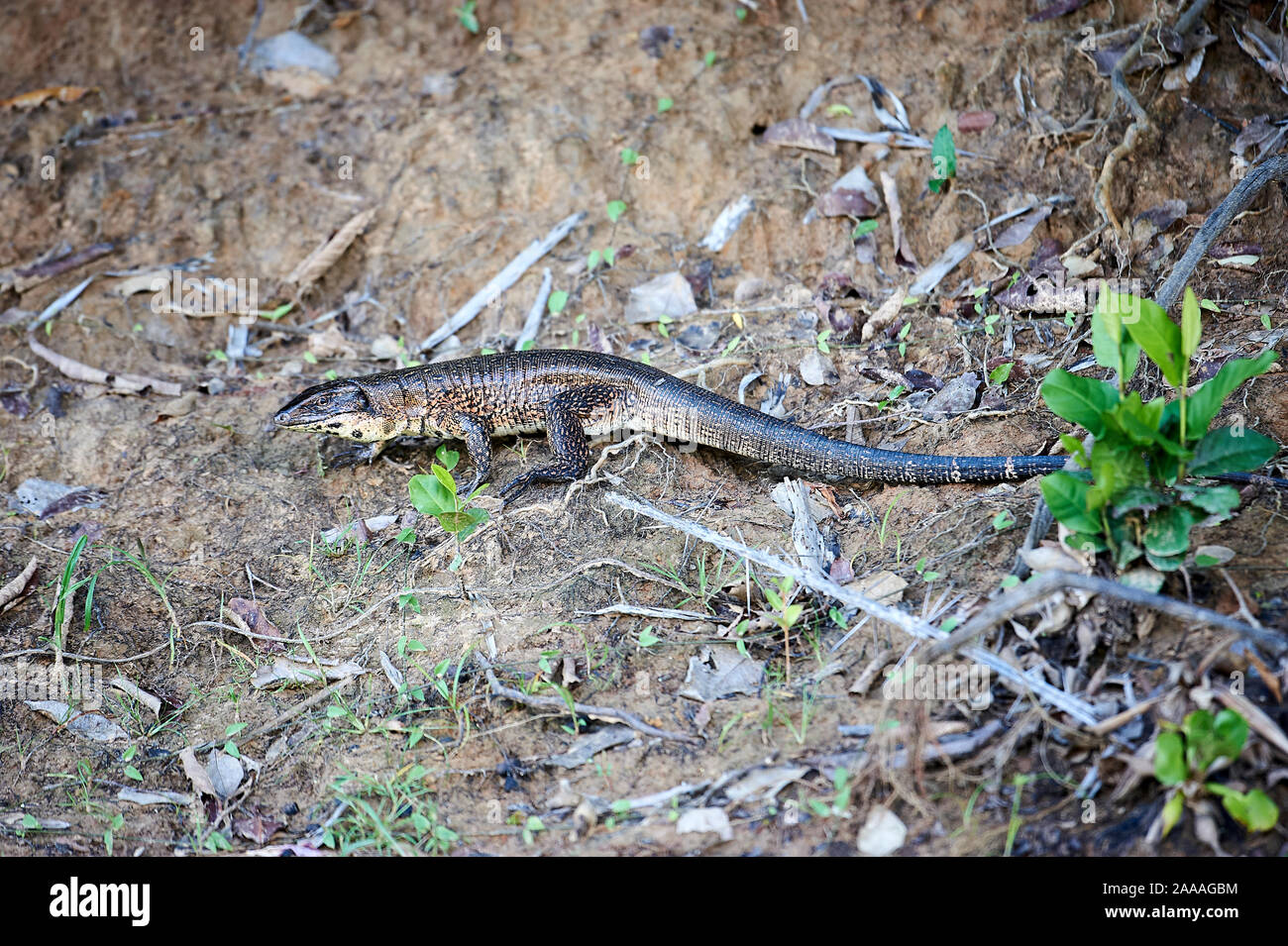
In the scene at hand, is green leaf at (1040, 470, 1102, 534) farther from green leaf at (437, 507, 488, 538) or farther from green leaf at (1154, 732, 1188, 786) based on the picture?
green leaf at (437, 507, 488, 538)

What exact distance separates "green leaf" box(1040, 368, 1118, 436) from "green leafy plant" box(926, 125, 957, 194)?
122 inches

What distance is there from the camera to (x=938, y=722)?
3594 millimetres

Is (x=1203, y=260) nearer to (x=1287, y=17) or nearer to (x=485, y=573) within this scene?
(x=1287, y=17)

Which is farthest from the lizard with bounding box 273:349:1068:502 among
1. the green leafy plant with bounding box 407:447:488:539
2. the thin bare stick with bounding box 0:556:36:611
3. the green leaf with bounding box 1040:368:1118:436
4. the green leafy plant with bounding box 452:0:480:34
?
the green leafy plant with bounding box 452:0:480:34

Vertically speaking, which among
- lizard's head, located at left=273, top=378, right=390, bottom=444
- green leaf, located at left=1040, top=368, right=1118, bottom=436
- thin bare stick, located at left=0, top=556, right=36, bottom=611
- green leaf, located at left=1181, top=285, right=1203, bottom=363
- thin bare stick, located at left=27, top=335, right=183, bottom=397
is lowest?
thin bare stick, located at left=0, top=556, right=36, bottom=611

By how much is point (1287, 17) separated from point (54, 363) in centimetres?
827

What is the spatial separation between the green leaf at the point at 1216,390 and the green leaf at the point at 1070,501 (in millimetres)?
458

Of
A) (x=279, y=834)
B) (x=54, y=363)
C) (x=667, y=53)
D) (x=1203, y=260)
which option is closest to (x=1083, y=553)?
Answer: (x=1203, y=260)

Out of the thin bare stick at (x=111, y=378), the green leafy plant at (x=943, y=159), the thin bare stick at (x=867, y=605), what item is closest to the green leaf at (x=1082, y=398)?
the thin bare stick at (x=867, y=605)

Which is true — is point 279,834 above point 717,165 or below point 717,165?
below

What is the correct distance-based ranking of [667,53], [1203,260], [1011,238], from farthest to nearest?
[667,53]
[1011,238]
[1203,260]

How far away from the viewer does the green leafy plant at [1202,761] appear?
301 cm

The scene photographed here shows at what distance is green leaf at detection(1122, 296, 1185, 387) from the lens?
144 inches

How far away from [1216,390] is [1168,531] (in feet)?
1.82
